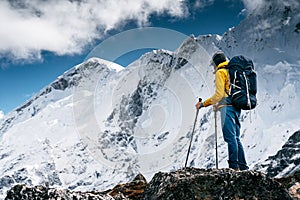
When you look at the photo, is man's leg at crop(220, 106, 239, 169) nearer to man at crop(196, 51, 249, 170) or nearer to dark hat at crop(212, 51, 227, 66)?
man at crop(196, 51, 249, 170)

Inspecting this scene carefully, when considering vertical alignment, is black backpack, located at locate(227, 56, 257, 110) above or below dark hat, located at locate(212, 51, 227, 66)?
below

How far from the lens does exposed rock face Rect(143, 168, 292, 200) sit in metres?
5.80

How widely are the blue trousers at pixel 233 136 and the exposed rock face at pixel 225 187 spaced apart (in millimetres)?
2091

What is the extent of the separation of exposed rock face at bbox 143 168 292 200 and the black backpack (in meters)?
2.49

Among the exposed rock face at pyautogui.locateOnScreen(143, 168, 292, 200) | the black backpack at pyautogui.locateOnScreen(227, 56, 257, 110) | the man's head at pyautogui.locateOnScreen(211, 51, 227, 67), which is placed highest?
the man's head at pyautogui.locateOnScreen(211, 51, 227, 67)

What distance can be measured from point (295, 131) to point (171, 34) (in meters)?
116

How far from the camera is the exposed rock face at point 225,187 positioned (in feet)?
19.0

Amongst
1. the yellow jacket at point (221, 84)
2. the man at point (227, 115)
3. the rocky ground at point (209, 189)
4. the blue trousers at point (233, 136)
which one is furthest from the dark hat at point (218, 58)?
the rocky ground at point (209, 189)

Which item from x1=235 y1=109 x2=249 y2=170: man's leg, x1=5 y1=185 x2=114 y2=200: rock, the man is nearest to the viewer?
x1=5 y1=185 x2=114 y2=200: rock

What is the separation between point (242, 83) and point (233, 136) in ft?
3.25

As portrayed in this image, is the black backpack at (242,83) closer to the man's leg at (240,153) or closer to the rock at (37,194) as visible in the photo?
the man's leg at (240,153)

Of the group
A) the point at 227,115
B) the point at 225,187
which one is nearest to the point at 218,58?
the point at 227,115

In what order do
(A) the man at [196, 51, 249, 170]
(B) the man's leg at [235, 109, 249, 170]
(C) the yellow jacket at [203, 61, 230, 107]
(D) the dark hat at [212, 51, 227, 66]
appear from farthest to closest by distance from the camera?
(D) the dark hat at [212, 51, 227, 66], (C) the yellow jacket at [203, 61, 230, 107], (A) the man at [196, 51, 249, 170], (B) the man's leg at [235, 109, 249, 170]

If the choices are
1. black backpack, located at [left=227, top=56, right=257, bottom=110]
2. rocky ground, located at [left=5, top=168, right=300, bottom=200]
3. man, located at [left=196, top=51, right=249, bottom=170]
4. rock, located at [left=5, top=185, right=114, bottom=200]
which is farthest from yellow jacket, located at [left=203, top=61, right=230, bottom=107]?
rock, located at [left=5, top=185, right=114, bottom=200]
